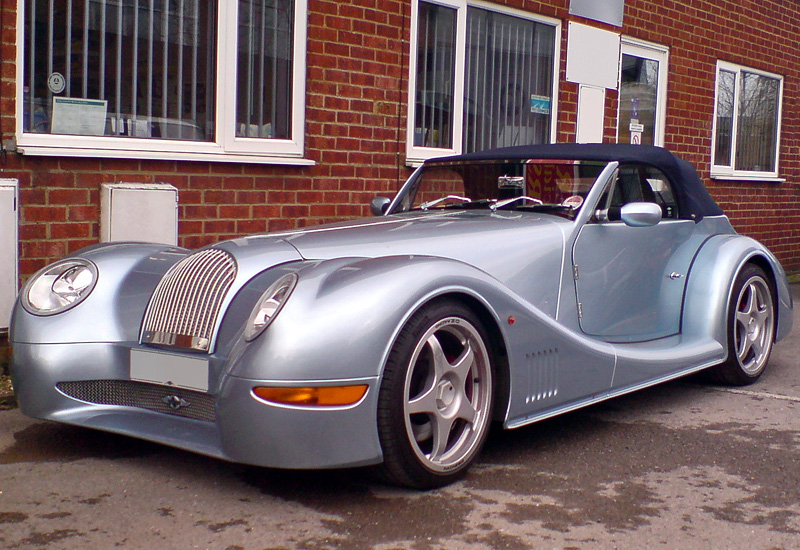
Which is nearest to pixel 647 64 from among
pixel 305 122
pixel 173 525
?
pixel 305 122

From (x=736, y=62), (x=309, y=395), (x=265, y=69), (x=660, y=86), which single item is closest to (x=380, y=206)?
(x=265, y=69)

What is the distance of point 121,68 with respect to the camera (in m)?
6.20

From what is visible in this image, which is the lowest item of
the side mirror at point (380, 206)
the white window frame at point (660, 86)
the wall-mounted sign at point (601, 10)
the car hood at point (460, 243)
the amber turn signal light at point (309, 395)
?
the amber turn signal light at point (309, 395)

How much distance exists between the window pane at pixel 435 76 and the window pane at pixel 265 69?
1.36 meters

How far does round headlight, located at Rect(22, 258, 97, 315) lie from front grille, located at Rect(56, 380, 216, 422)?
0.32 m

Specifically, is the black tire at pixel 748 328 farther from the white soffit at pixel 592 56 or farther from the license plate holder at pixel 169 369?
the white soffit at pixel 592 56

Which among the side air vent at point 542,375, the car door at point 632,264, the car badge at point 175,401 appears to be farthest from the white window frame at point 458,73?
the car badge at point 175,401

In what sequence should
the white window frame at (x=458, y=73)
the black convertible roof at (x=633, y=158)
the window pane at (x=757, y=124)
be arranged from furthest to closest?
the window pane at (x=757, y=124), the white window frame at (x=458, y=73), the black convertible roof at (x=633, y=158)

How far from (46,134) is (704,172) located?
7876mm

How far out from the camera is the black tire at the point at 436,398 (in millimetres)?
3328

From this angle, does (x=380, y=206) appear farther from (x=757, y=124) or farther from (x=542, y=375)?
(x=757, y=124)

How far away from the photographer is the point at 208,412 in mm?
3412

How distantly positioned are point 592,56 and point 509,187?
17.4 feet

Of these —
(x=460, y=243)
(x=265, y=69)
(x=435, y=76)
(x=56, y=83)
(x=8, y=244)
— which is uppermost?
(x=435, y=76)
